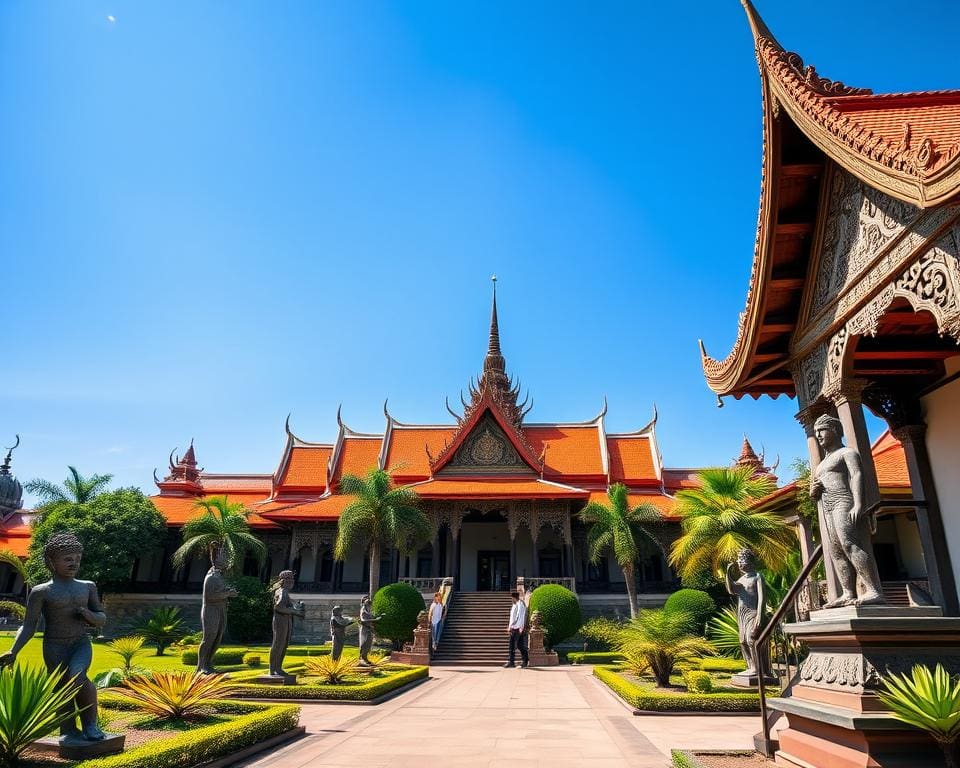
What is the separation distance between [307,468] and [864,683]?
2982cm

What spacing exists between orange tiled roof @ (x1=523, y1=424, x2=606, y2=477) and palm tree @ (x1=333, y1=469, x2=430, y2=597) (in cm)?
909

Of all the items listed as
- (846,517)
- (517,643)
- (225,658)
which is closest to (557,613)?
(517,643)

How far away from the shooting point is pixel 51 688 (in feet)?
15.5

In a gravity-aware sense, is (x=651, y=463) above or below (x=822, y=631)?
above

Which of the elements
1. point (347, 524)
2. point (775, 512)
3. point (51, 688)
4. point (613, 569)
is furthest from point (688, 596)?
point (51, 688)

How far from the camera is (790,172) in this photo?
608 cm

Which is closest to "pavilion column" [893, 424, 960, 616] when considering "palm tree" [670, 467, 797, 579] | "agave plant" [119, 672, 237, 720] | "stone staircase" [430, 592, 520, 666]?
"agave plant" [119, 672, 237, 720]

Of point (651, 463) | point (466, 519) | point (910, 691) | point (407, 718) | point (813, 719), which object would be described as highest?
point (651, 463)

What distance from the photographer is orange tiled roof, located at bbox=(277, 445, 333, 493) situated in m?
31.0

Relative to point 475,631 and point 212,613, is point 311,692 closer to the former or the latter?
point 212,613

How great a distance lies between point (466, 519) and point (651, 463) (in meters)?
9.35

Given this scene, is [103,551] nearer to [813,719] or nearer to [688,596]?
[688,596]

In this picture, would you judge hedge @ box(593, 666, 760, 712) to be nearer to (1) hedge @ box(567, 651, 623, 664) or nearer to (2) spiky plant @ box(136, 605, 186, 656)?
(1) hedge @ box(567, 651, 623, 664)

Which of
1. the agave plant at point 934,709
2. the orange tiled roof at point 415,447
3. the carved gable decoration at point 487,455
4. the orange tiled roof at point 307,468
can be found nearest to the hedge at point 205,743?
the agave plant at point 934,709
